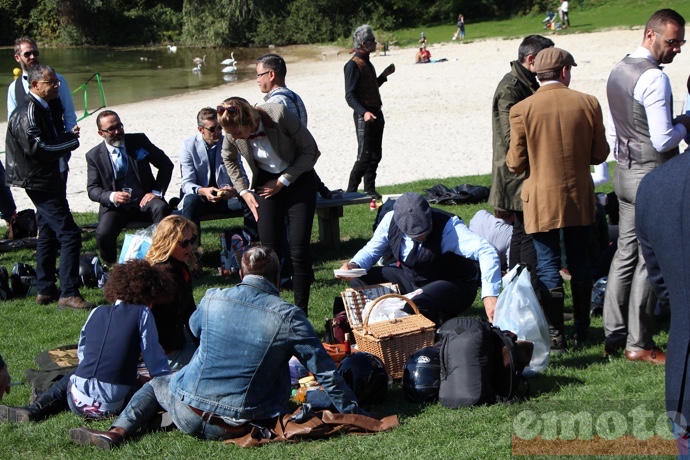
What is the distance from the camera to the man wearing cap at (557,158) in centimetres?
549

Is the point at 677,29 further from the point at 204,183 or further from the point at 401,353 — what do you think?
the point at 204,183

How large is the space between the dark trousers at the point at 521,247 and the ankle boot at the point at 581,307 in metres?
0.40

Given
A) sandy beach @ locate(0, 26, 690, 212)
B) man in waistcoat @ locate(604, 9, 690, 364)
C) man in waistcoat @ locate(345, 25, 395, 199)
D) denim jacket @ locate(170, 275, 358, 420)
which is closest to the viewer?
denim jacket @ locate(170, 275, 358, 420)

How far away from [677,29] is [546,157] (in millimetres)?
1057

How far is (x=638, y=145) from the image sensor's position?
538 centimetres

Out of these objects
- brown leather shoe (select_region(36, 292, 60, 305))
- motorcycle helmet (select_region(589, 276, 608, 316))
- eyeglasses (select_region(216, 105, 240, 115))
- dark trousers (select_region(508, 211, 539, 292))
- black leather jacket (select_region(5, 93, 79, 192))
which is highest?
eyeglasses (select_region(216, 105, 240, 115))

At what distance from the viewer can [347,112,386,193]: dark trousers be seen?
415 inches

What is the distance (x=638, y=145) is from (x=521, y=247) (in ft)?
4.23

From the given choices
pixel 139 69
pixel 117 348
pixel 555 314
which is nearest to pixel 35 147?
pixel 117 348

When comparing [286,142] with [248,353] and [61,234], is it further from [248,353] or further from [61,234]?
[248,353]

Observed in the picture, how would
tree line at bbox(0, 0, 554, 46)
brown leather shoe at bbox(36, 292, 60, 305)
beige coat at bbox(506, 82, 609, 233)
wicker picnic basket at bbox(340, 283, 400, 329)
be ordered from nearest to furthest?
beige coat at bbox(506, 82, 609, 233)
wicker picnic basket at bbox(340, 283, 400, 329)
brown leather shoe at bbox(36, 292, 60, 305)
tree line at bbox(0, 0, 554, 46)

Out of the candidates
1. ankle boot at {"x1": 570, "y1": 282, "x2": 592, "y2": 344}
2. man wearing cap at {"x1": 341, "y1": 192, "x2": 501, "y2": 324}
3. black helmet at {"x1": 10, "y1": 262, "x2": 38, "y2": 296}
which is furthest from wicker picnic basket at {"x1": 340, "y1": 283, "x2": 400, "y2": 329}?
black helmet at {"x1": 10, "y1": 262, "x2": 38, "y2": 296}

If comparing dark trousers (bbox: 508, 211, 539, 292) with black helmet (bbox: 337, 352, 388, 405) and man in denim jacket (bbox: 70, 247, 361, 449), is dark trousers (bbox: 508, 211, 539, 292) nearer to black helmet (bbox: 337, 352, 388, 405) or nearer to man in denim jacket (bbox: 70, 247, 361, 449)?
black helmet (bbox: 337, 352, 388, 405)

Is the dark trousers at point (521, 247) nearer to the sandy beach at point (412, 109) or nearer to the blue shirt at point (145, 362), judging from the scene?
the blue shirt at point (145, 362)
